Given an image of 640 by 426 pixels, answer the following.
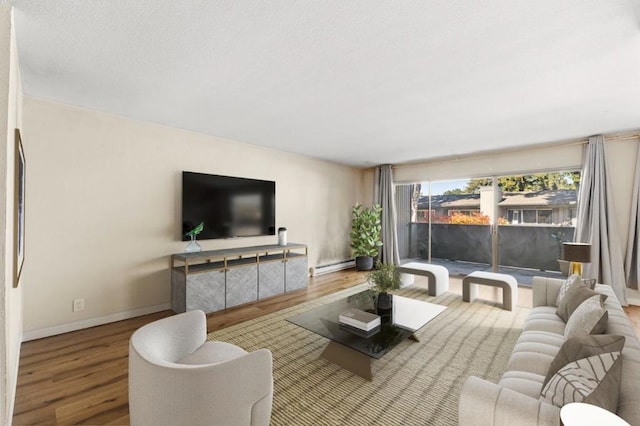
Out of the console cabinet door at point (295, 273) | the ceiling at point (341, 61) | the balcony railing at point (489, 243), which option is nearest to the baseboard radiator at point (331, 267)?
the console cabinet door at point (295, 273)

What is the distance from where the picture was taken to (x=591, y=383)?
1.10 m

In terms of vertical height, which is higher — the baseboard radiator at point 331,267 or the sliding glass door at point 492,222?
the sliding glass door at point 492,222

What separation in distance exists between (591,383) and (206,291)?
3551 mm

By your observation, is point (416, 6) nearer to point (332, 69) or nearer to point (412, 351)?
point (332, 69)

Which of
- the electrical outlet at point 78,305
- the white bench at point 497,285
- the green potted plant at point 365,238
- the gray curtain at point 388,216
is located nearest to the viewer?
the electrical outlet at point 78,305

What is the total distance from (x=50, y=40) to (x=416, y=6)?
7.93 feet

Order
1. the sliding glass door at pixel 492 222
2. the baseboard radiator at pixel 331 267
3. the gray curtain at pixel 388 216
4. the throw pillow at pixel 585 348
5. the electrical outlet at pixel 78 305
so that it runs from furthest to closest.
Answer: the gray curtain at pixel 388 216 < the baseboard radiator at pixel 331 267 < the sliding glass door at pixel 492 222 < the electrical outlet at pixel 78 305 < the throw pillow at pixel 585 348

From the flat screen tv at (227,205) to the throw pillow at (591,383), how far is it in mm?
3925

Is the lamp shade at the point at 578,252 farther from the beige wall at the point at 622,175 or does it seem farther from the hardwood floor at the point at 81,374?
the beige wall at the point at 622,175

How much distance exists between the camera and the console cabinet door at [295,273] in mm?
4539

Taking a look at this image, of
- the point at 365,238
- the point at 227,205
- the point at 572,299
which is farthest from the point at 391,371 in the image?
the point at 365,238

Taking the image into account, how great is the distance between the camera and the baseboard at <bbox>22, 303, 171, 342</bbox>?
2.84 metres

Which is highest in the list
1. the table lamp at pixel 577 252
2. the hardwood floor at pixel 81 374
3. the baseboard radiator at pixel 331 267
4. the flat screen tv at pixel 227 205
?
the flat screen tv at pixel 227 205

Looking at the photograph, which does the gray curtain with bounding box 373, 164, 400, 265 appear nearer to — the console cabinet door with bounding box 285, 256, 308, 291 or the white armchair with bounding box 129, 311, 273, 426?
the console cabinet door with bounding box 285, 256, 308, 291
